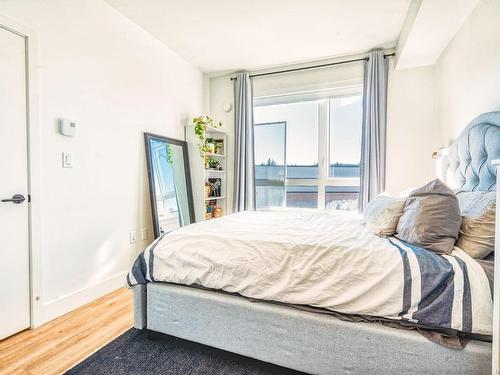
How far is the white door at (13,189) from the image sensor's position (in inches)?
66.4

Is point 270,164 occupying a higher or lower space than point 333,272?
higher

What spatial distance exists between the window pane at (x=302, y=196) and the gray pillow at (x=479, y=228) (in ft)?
7.22

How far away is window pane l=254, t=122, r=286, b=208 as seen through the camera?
12.4 ft

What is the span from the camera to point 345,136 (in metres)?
3.47

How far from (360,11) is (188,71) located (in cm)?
219

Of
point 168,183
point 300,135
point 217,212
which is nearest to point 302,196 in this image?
point 300,135

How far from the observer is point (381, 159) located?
10.0 feet

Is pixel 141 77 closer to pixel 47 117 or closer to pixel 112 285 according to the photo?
pixel 47 117

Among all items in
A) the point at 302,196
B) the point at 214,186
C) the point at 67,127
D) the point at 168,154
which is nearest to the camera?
the point at 67,127

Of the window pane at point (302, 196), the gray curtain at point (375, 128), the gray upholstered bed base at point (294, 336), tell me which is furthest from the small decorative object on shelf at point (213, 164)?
the gray upholstered bed base at point (294, 336)

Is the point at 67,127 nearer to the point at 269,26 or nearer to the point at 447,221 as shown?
the point at 269,26

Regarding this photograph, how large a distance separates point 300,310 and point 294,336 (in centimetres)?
13

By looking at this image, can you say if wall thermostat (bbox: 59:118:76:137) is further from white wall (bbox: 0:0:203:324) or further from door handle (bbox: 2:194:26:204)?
door handle (bbox: 2:194:26:204)

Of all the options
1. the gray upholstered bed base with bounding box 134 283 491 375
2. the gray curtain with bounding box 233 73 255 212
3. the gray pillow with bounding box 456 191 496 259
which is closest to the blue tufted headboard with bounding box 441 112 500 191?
the gray pillow with bounding box 456 191 496 259
